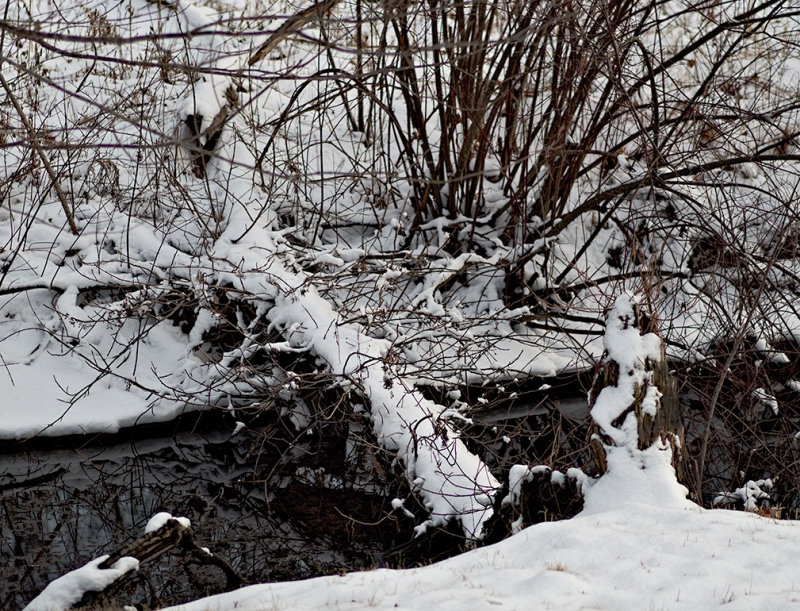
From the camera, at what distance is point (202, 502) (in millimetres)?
5133

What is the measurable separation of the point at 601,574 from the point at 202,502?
2.97 metres

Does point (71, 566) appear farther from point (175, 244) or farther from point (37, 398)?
point (175, 244)


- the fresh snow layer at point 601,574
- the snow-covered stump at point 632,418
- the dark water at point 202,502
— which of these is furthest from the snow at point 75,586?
the snow-covered stump at point 632,418

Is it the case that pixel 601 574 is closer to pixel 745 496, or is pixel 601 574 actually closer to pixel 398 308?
pixel 745 496

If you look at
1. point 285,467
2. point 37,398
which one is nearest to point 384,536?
Answer: point 285,467

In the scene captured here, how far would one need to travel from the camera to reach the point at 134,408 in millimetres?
6027

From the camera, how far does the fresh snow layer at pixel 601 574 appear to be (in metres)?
2.83

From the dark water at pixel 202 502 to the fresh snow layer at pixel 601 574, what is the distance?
127cm

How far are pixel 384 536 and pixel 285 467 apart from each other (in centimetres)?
114

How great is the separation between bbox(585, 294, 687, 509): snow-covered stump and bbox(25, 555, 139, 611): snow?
7.40 feet

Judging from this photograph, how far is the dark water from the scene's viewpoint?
14.2 ft

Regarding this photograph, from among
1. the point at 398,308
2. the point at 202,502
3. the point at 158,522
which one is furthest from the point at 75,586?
the point at 398,308

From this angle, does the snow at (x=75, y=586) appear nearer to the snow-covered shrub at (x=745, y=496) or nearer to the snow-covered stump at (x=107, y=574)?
the snow-covered stump at (x=107, y=574)

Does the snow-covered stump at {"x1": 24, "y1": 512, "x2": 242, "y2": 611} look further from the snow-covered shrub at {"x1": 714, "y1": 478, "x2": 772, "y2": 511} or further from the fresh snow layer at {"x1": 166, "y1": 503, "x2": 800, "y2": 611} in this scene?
the snow-covered shrub at {"x1": 714, "y1": 478, "x2": 772, "y2": 511}
